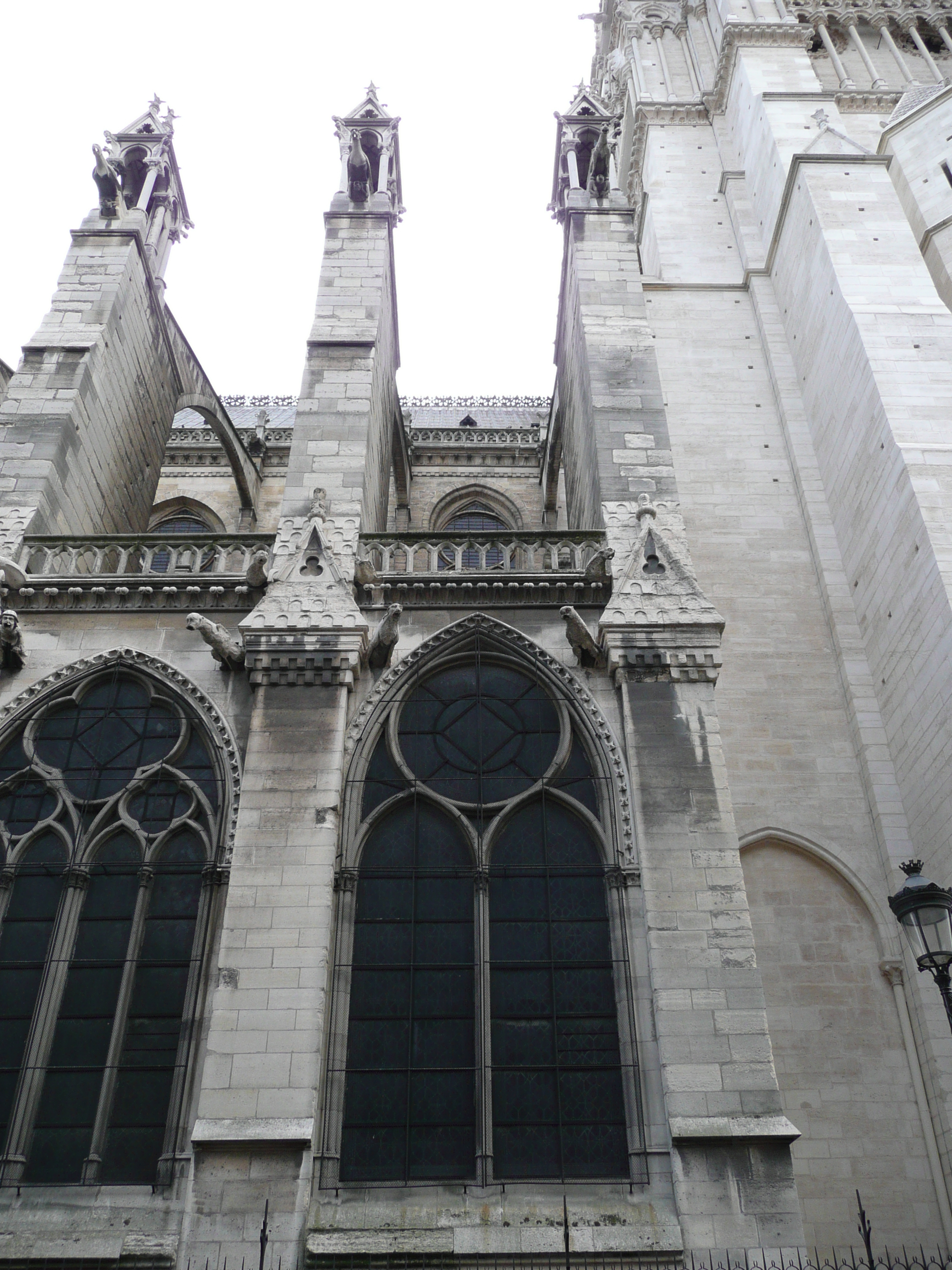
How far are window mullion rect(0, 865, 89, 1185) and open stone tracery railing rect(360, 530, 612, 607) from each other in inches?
159

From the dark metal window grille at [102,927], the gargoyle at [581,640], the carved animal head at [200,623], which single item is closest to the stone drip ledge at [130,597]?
the carved animal head at [200,623]

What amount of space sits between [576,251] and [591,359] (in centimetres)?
224

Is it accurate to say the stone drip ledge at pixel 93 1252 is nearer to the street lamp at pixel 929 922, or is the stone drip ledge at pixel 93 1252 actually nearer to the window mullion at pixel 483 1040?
the window mullion at pixel 483 1040

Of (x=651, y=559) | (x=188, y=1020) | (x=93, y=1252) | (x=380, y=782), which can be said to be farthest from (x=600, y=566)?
(x=93, y=1252)

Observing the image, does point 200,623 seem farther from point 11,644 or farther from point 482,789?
point 482,789

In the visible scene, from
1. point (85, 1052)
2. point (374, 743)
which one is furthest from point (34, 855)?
point (374, 743)

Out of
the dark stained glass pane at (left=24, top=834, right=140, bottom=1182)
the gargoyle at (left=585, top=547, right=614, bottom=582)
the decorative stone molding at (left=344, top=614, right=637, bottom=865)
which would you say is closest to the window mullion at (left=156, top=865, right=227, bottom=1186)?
the dark stained glass pane at (left=24, top=834, right=140, bottom=1182)

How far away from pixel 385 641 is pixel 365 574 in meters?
0.93

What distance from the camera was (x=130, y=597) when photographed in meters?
10.9

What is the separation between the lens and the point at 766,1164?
772cm

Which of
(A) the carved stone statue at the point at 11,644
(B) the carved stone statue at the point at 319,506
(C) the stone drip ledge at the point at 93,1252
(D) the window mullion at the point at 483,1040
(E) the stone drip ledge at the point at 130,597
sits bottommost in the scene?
(C) the stone drip ledge at the point at 93,1252

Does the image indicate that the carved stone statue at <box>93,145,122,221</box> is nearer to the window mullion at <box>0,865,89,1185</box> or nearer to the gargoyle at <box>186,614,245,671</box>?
the gargoyle at <box>186,614,245,671</box>

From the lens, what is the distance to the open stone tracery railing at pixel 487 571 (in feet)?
35.9

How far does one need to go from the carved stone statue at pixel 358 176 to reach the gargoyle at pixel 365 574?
6.34 metres
